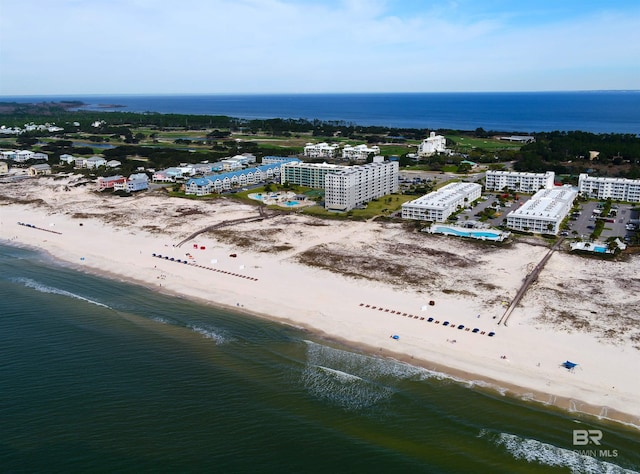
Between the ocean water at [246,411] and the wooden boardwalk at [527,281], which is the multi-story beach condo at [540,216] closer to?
the wooden boardwalk at [527,281]

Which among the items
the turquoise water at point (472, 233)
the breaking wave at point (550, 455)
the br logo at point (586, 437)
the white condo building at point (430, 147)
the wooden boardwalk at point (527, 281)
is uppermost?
the white condo building at point (430, 147)

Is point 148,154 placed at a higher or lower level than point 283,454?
higher

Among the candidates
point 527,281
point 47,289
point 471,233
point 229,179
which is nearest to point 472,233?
point 471,233

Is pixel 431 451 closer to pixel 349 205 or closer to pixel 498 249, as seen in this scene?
pixel 498 249

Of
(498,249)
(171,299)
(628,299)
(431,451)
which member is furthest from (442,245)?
(431,451)

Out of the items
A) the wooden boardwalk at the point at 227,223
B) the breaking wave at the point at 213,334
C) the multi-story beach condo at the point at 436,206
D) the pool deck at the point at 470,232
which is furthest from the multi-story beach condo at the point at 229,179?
the breaking wave at the point at 213,334

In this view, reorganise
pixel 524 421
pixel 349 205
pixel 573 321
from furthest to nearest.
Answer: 1. pixel 349 205
2. pixel 573 321
3. pixel 524 421

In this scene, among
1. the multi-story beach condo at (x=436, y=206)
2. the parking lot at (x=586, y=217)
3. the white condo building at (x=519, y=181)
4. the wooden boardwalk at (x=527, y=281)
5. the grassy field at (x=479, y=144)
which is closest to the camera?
the wooden boardwalk at (x=527, y=281)

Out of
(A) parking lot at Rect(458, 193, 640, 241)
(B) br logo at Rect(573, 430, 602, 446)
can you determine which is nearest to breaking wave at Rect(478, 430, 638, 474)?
(B) br logo at Rect(573, 430, 602, 446)
